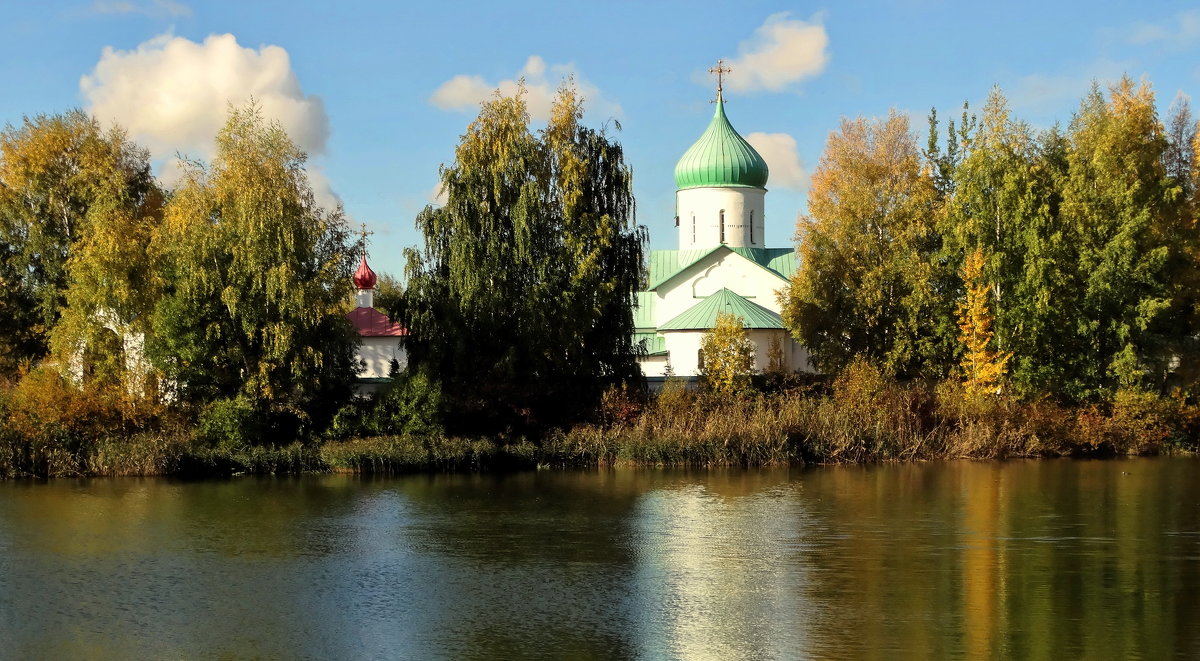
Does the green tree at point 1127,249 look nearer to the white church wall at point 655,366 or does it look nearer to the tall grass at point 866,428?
the tall grass at point 866,428

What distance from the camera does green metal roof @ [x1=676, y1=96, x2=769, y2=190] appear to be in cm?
4538

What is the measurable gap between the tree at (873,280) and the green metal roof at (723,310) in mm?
2880

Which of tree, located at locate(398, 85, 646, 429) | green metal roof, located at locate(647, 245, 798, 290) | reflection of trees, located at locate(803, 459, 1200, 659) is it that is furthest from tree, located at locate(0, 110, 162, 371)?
reflection of trees, located at locate(803, 459, 1200, 659)

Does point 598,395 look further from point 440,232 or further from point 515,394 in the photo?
point 440,232

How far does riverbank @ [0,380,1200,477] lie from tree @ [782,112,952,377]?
84.8 inches

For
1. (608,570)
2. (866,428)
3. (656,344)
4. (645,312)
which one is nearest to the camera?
(608,570)

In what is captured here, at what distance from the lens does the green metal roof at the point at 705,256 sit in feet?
147

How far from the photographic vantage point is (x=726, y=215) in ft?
151

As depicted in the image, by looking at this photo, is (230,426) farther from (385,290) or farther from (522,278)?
(385,290)

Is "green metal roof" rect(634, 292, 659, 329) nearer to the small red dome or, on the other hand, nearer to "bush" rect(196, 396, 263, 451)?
the small red dome

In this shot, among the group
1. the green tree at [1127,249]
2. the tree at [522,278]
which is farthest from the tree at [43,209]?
the green tree at [1127,249]

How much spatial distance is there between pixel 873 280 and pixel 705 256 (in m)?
9.53

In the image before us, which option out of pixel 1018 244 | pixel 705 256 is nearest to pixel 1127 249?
pixel 1018 244

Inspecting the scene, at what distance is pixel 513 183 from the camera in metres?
32.0
